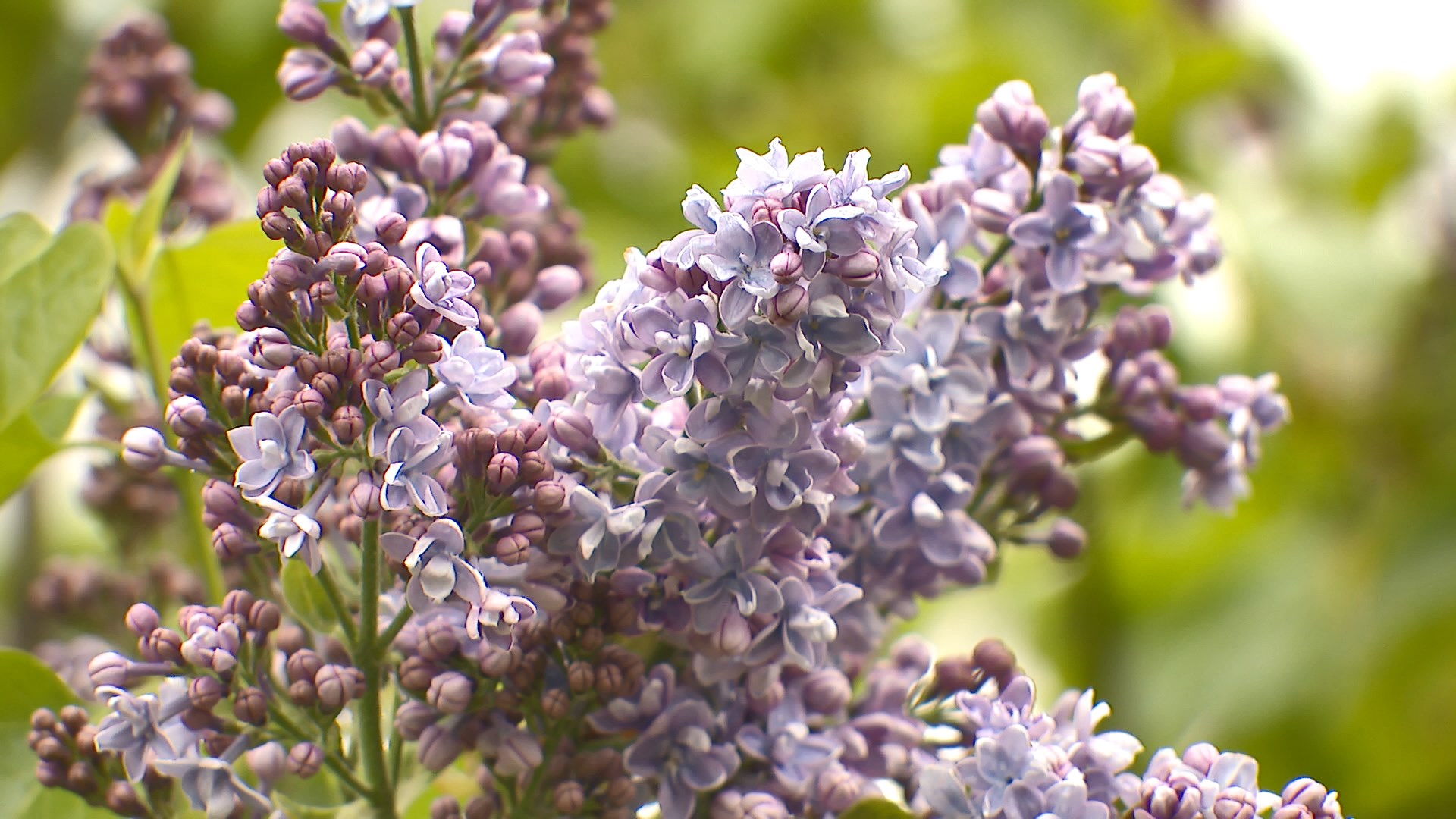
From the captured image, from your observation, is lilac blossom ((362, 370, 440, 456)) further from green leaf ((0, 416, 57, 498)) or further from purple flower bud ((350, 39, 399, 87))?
green leaf ((0, 416, 57, 498))

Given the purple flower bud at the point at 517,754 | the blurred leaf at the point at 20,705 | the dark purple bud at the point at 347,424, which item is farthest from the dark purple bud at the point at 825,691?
the blurred leaf at the point at 20,705

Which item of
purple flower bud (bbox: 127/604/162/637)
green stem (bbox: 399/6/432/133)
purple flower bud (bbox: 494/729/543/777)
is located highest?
green stem (bbox: 399/6/432/133)

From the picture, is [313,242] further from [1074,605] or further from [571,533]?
[1074,605]

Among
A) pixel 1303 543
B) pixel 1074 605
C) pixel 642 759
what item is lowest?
pixel 642 759

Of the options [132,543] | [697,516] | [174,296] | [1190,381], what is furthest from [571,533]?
[1190,381]

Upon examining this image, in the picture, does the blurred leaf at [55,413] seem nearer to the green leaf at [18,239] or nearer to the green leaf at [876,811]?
the green leaf at [18,239]

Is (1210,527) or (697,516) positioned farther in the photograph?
(1210,527)

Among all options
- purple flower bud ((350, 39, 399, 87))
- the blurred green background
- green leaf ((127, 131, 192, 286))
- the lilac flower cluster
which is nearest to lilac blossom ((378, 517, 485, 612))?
the lilac flower cluster
